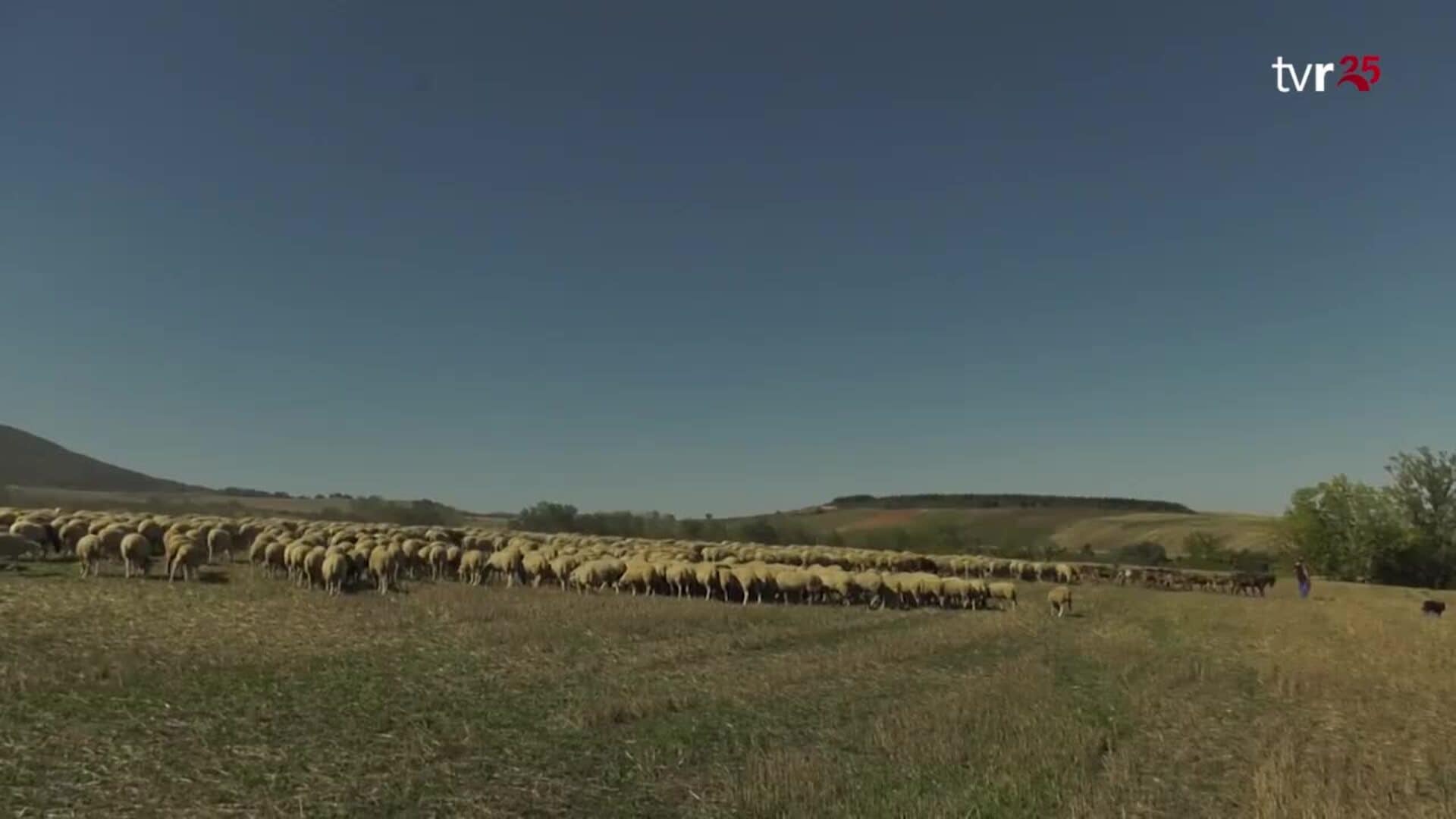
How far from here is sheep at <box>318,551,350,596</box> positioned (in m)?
27.4

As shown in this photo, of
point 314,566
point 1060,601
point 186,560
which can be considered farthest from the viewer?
point 1060,601

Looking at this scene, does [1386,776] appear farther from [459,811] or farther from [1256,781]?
[459,811]

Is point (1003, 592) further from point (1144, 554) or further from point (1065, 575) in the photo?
point (1144, 554)

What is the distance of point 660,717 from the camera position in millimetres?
13328

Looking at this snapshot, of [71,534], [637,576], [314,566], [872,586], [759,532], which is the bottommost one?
[872,586]

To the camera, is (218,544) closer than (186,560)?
No

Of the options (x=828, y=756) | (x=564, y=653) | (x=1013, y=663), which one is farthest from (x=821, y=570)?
(x=828, y=756)

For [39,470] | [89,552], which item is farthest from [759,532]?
[39,470]

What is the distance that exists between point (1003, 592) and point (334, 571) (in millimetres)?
26408

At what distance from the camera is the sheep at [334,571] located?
2741 cm

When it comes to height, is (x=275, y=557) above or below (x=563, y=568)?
above

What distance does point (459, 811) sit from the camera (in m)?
8.99

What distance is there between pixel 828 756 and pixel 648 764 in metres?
2.26

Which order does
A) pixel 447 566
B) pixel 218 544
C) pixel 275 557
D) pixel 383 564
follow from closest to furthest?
pixel 383 564, pixel 275 557, pixel 218 544, pixel 447 566
